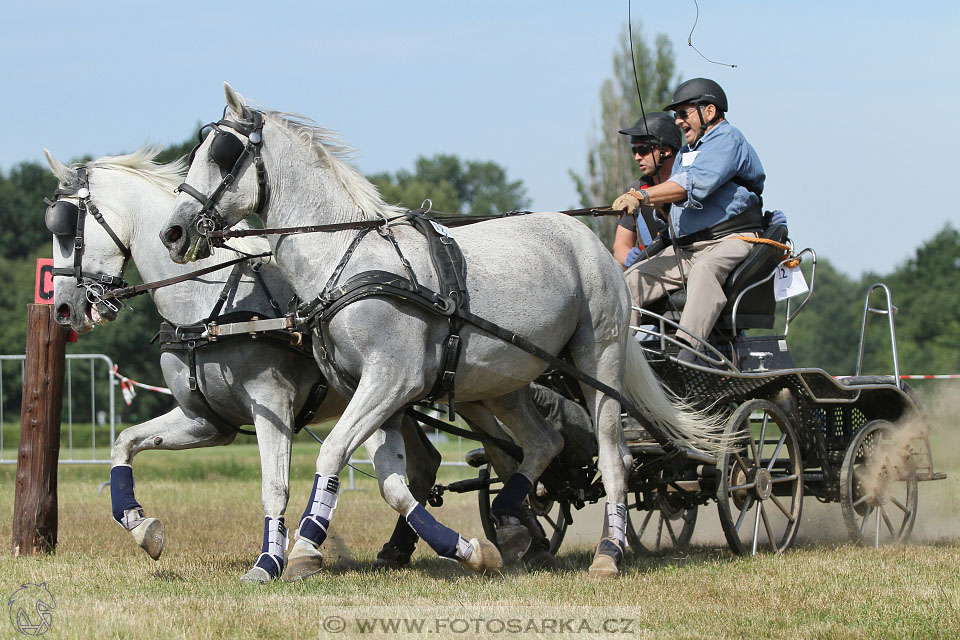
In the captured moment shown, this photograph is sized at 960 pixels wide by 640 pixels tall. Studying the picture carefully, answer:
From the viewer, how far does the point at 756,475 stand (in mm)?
6863

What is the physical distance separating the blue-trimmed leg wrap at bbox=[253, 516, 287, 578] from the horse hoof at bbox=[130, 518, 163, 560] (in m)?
0.65

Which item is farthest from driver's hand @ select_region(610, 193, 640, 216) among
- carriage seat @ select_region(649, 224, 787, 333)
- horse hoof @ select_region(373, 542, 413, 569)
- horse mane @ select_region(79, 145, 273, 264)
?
horse hoof @ select_region(373, 542, 413, 569)

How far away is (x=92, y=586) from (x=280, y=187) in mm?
2120

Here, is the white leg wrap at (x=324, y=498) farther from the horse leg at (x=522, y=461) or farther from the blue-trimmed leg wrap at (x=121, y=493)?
the horse leg at (x=522, y=461)

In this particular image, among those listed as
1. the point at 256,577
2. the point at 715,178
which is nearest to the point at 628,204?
the point at 715,178

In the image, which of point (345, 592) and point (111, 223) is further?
point (111, 223)

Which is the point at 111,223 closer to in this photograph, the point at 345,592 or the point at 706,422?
the point at 345,592

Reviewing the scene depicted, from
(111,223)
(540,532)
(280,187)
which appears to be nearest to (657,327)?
(540,532)

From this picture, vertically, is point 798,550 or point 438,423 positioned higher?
point 438,423

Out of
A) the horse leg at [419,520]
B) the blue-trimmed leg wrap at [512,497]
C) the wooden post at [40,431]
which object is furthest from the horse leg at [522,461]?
the wooden post at [40,431]

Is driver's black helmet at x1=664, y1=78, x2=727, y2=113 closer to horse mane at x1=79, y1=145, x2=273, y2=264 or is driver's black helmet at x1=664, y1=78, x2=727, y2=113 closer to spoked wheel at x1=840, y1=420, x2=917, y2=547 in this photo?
spoked wheel at x1=840, y1=420, x2=917, y2=547

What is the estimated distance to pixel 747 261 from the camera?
273 inches

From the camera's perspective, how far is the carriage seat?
6953 millimetres

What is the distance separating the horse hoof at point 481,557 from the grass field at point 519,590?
12 centimetres
